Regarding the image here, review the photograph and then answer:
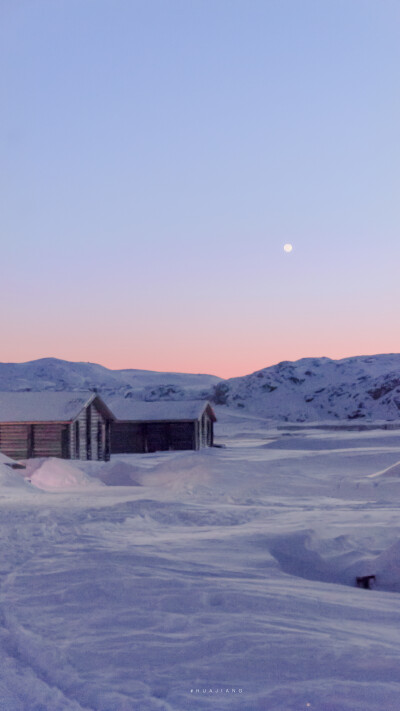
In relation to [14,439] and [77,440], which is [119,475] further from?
[14,439]

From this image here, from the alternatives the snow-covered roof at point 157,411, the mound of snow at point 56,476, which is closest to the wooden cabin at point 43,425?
the mound of snow at point 56,476

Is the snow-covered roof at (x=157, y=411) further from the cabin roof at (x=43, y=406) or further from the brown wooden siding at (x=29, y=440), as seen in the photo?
the brown wooden siding at (x=29, y=440)

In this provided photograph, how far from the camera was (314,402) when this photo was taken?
125938 mm

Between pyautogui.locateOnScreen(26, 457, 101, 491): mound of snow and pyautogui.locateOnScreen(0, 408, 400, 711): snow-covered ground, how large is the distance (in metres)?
10.0

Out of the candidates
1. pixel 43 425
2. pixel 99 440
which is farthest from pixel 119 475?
pixel 99 440

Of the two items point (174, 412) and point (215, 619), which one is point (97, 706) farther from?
point (174, 412)

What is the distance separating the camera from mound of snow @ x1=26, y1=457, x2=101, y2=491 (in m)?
23.8

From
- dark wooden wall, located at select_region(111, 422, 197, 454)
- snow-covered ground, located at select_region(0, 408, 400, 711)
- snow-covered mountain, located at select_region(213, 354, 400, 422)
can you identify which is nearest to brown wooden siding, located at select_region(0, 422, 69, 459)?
dark wooden wall, located at select_region(111, 422, 197, 454)

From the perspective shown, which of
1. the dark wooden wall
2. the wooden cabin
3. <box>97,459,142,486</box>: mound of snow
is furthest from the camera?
the dark wooden wall

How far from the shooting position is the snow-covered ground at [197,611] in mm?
4074

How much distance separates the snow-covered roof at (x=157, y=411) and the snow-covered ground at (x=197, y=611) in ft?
93.6

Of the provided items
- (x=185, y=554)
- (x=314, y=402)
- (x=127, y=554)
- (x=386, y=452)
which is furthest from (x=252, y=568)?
(x=314, y=402)

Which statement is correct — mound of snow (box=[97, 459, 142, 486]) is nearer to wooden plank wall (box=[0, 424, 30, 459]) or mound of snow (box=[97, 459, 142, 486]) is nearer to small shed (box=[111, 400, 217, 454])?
wooden plank wall (box=[0, 424, 30, 459])

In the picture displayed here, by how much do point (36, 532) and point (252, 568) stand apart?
14.0ft
